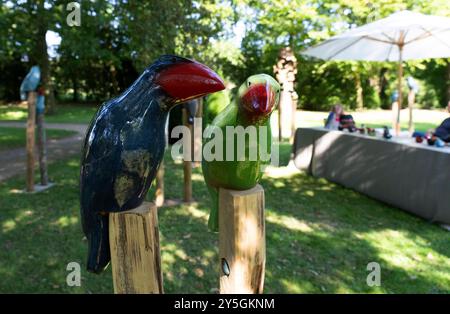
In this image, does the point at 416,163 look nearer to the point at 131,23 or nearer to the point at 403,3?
the point at 131,23

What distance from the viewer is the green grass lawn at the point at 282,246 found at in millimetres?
3439

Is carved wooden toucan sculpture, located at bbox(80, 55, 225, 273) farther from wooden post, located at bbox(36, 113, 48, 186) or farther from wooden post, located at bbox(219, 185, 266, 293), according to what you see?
wooden post, located at bbox(36, 113, 48, 186)

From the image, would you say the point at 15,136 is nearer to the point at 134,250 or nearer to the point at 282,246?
the point at 282,246

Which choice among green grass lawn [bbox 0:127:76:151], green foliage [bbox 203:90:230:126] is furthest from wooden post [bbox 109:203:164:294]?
green grass lawn [bbox 0:127:76:151]

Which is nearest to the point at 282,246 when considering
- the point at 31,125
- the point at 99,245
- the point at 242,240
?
the point at 242,240

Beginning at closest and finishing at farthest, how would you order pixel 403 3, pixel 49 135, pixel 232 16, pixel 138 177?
1. pixel 138 177
2. pixel 49 135
3. pixel 403 3
4. pixel 232 16

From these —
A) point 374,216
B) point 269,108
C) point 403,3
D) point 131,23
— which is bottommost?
point 374,216

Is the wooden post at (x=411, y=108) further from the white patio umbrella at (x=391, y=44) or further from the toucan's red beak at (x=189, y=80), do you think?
the toucan's red beak at (x=189, y=80)

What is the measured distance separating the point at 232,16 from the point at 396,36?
33.3ft

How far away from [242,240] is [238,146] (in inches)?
17.6

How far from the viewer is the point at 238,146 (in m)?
1.72

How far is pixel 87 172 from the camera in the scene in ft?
4.71
